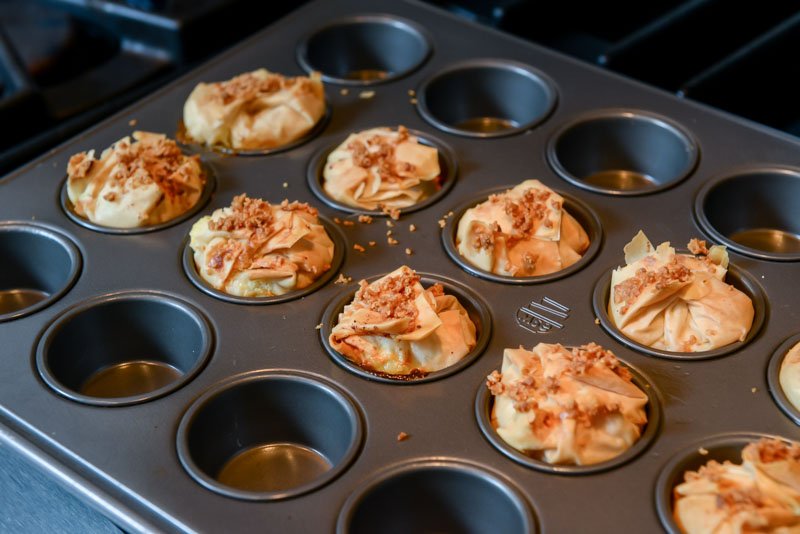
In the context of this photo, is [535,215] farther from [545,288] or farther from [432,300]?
[432,300]

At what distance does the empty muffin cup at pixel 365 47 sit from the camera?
3156 millimetres

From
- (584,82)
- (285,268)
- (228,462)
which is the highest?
(584,82)

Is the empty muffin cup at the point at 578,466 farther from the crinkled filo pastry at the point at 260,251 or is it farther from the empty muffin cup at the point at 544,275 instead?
the crinkled filo pastry at the point at 260,251

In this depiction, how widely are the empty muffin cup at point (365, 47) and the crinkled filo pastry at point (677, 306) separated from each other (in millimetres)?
1270

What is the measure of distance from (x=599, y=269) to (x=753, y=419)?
1.76ft

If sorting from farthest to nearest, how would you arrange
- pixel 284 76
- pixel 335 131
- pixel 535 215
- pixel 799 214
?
pixel 284 76 < pixel 335 131 < pixel 799 214 < pixel 535 215

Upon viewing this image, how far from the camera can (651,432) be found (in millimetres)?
1889

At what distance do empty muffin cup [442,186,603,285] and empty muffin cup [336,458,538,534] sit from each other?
0.56 meters

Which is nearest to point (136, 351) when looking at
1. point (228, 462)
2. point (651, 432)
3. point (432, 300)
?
point (228, 462)

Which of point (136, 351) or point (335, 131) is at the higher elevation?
point (335, 131)

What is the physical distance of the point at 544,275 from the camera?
2.27m

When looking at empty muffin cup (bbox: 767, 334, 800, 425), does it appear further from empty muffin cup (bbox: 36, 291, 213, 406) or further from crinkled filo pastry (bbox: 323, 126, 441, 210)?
empty muffin cup (bbox: 36, 291, 213, 406)

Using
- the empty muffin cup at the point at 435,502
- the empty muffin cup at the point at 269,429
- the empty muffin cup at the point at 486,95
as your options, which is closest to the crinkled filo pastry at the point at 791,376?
the empty muffin cup at the point at 435,502

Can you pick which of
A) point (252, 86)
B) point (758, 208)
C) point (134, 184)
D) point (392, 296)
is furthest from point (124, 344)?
point (758, 208)
